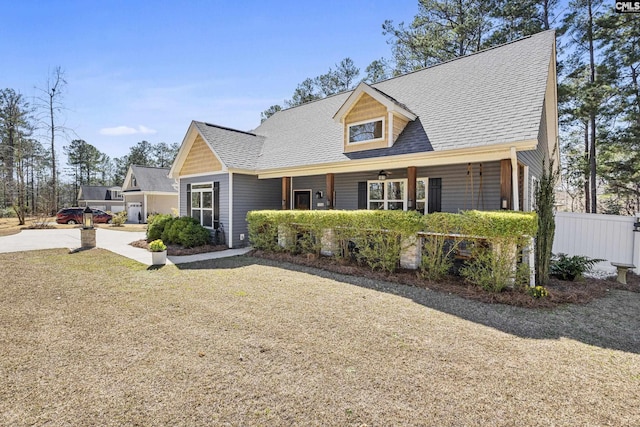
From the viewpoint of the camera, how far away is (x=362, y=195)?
36.3 feet

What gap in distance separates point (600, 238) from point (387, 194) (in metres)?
5.84

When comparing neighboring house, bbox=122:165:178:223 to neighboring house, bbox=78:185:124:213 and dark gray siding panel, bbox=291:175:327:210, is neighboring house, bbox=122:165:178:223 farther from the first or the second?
dark gray siding panel, bbox=291:175:327:210

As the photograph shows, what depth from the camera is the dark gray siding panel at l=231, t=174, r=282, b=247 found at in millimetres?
11484

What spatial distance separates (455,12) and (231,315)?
23.1m

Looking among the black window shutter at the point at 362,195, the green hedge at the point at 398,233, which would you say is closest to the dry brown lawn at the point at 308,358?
the green hedge at the point at 398,233

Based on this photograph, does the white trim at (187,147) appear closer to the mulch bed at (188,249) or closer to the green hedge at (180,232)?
the green hedge at (180,232)

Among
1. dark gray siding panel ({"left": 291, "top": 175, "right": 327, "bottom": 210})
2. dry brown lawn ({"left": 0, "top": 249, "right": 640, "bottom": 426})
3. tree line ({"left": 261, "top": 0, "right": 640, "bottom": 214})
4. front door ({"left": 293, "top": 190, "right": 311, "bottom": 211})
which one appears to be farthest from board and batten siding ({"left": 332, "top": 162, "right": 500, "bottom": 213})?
tree line ({"left": 261, "top": 0, "right": 640, "bottom": 214})

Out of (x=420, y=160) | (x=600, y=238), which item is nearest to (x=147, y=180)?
(x=420, y=160)

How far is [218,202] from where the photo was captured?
1190cm

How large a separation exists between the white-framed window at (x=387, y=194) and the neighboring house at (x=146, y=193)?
22086 millimetres

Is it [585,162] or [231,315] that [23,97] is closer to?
[231,315]

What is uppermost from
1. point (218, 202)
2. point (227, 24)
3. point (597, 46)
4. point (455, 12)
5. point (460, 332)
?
point (455, 12)

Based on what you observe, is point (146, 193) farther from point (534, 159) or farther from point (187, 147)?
point (534, 159)

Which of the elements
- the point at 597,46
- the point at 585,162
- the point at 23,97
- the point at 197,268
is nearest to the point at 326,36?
the point at 197,268
